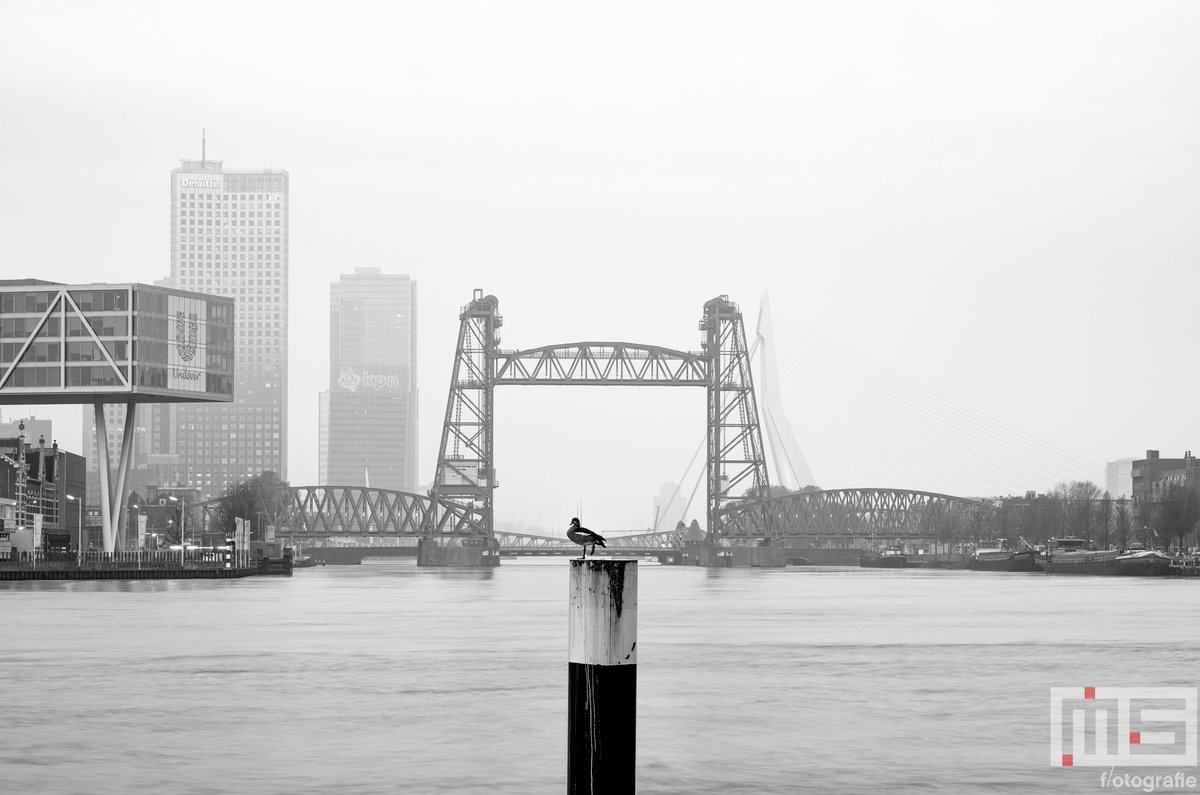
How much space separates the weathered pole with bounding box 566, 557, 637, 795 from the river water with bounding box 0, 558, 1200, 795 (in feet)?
20.7

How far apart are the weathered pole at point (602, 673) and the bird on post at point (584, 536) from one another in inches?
36.1

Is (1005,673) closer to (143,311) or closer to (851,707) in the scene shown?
(851,707)

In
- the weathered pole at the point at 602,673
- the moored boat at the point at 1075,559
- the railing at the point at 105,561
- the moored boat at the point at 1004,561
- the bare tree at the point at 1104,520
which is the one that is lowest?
the moored boat at the point at 1004,561

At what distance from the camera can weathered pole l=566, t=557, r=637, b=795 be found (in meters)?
12.2

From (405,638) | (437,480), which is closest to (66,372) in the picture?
(437,480)

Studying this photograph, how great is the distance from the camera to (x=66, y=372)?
94750 mm

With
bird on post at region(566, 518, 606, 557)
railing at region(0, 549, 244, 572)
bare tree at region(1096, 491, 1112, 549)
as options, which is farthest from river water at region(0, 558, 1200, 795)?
bare tree at region(1096, 491, 1112, 549)

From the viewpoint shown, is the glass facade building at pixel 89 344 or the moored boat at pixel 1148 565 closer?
the glass facade building at pixel 89 344

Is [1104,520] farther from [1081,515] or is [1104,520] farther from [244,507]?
[244,507]

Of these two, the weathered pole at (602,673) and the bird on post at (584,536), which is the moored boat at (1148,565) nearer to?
the bird on post at (584,536)

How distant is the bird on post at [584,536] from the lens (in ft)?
44.1

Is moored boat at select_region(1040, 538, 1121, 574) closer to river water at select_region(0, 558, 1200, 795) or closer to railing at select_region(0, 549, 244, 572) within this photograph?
railing at select_region(0, 549, 244, 572)

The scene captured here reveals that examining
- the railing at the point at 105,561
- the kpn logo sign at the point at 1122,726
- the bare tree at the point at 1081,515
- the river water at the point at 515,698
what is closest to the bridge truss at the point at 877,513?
the bare tree at the point at 1081,515

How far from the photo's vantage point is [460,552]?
15075 cm
